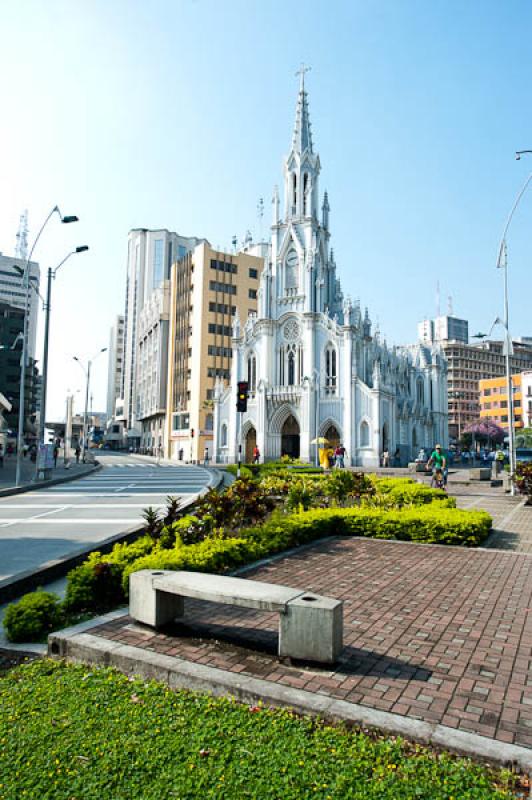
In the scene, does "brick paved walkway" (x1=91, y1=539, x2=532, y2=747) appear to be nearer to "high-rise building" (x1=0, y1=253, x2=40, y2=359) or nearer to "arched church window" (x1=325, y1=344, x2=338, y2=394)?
"arched church window" (x1=325, y1=344, x2=338, y2=394)

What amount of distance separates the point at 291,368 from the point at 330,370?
3989 mm

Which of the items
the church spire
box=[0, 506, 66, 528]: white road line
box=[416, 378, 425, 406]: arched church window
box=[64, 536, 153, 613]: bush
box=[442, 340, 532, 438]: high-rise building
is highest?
the church spire

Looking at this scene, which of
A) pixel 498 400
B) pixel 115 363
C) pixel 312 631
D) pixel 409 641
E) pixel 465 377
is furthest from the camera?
pixel 115 363

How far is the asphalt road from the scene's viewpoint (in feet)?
32.2

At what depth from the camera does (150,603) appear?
538 centimetres

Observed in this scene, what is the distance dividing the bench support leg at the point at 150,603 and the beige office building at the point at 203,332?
56546 millimetres

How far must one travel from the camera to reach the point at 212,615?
604 cm

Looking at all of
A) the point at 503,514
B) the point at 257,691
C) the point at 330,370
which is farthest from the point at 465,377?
the point at 257,691

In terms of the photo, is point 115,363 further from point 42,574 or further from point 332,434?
point 42,574

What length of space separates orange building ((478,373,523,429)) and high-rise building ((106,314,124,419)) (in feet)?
297

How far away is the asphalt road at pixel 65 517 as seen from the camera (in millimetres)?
9828

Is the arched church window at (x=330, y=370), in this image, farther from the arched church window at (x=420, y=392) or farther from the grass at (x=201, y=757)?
the grass at (x=201, y=757)

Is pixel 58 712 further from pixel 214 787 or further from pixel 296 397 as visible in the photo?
pixel 296 397

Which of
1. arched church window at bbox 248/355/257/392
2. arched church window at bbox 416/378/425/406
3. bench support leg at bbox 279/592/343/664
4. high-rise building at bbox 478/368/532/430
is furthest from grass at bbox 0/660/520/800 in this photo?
high-rise building at bbox 478/368/532/430
